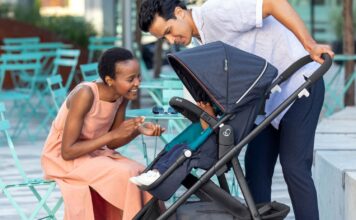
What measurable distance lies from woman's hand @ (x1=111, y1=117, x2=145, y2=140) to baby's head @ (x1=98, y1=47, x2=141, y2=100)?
0.17 metres

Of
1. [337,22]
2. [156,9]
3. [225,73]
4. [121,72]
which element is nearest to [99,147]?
[121,72]

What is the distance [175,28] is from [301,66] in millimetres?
591

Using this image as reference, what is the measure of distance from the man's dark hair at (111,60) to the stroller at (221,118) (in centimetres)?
69

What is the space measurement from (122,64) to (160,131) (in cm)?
39

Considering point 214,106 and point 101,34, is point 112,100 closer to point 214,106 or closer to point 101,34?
point 214,106

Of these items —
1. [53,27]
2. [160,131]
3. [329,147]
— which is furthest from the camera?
[53,27]

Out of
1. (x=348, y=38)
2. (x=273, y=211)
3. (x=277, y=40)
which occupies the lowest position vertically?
(x=348, y=38)

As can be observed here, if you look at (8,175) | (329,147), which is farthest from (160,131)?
(8,175)

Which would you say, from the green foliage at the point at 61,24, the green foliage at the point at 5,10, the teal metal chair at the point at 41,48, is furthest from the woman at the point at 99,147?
the green foliage at the point at 5,10

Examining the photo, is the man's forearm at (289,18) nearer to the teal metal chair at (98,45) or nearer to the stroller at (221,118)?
the stroller at (221,118)

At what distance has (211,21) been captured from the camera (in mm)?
5180

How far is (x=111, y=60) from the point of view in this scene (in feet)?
18.5

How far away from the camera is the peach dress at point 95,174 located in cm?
553

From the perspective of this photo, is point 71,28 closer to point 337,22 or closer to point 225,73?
point 337,22
